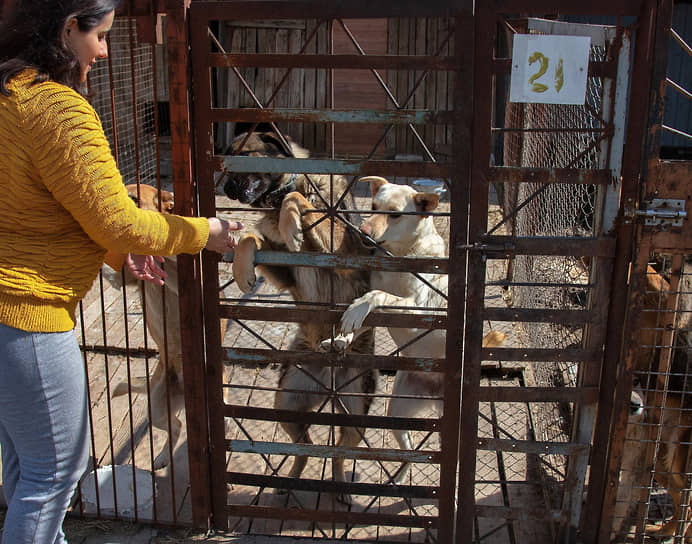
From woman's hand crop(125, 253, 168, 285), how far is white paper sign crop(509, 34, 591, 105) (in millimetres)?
1661

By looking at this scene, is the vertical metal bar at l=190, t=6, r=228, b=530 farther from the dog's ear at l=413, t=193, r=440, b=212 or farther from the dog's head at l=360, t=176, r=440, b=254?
the dog's ear at l=413, t=193, r=440, b=212

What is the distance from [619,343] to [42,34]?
2.59m

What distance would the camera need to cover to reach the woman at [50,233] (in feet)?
6.55

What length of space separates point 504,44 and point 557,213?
5.74 meters

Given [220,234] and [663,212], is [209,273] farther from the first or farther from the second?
[663,212]

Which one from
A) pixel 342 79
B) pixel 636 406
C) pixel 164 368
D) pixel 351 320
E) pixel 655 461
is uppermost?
pixel 342 79

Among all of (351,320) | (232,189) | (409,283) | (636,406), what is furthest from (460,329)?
(232,189)

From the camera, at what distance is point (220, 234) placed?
2656mm

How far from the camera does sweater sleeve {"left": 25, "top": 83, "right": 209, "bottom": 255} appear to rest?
1.98 metres

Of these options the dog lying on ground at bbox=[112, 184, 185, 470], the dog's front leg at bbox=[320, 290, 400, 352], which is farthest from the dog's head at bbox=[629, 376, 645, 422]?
the dog lying on ground at bbox=[112, 184, 185, 470]

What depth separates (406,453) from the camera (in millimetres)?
3188

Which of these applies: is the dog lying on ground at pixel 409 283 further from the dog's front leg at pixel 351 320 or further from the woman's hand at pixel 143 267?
the woman's hand at pixel 143 267

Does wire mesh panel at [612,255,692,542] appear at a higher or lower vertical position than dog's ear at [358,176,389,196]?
lower

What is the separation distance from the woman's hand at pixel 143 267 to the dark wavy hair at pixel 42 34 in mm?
872
